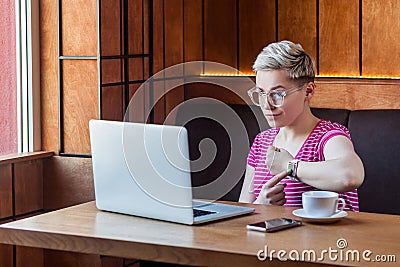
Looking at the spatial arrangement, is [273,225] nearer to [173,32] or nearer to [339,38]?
[339,38]

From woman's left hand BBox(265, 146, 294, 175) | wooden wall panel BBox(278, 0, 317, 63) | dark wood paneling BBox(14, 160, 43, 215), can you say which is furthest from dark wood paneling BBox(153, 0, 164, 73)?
woman's left hand BBox(265, 146, 294, 175)

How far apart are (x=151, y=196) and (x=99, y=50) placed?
137 centimetres

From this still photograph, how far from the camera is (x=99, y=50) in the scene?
131 inches

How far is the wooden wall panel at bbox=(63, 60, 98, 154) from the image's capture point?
134 inches

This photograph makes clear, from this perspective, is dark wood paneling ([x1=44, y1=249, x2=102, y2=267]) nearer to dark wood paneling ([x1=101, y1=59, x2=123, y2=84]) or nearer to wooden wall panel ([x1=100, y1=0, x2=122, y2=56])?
dark wood paneling ([x1=101, y1=59, x2=123, y2=84])

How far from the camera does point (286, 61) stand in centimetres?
247

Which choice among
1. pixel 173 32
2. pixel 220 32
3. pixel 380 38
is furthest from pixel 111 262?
pixel 380 38

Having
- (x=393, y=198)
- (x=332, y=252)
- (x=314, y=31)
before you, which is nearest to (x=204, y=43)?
(x=314, y=31)

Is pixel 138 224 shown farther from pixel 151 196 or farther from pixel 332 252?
pixel 332 252

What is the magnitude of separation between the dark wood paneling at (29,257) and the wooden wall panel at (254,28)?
1.43 m

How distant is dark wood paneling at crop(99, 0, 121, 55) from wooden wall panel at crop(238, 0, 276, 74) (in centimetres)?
77

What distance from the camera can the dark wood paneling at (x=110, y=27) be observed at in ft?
11.0
